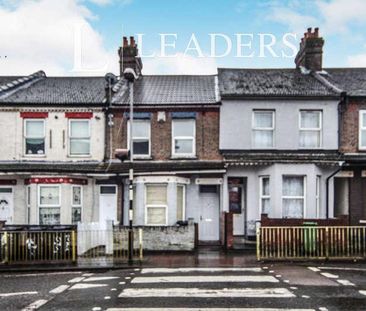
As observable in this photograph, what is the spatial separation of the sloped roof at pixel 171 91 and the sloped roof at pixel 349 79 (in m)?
6.41

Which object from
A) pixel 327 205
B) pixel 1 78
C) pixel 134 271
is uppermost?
pixel 1 78

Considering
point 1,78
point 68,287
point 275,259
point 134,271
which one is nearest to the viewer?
point 68,287

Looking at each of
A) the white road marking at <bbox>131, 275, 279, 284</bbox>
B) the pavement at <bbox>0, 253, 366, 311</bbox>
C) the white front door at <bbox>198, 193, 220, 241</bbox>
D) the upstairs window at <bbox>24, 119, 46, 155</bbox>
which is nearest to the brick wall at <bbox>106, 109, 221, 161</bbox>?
the white front door at <bbox>198, 193, 220, 241</bbox>

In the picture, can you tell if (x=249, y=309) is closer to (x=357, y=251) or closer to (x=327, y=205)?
(x=357, y=251)

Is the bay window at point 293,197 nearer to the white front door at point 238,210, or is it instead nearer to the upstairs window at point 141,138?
the white front door at point 238,210

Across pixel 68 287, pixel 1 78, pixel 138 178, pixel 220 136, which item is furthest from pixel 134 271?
pixel 1 78

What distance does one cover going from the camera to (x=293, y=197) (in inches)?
858

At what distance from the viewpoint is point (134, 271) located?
14883 millimetres

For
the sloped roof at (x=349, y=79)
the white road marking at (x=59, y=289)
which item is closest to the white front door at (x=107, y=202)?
the white road marking at (x=59, y=289)

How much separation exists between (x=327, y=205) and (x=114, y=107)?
36.4 feet

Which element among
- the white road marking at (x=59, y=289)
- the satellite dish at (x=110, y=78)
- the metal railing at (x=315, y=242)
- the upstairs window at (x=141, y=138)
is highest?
the satellite dish at (x=110, y=78)

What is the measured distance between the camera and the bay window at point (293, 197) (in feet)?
71.4

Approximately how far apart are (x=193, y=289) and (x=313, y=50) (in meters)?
19.2

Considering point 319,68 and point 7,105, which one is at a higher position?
point 319,68
